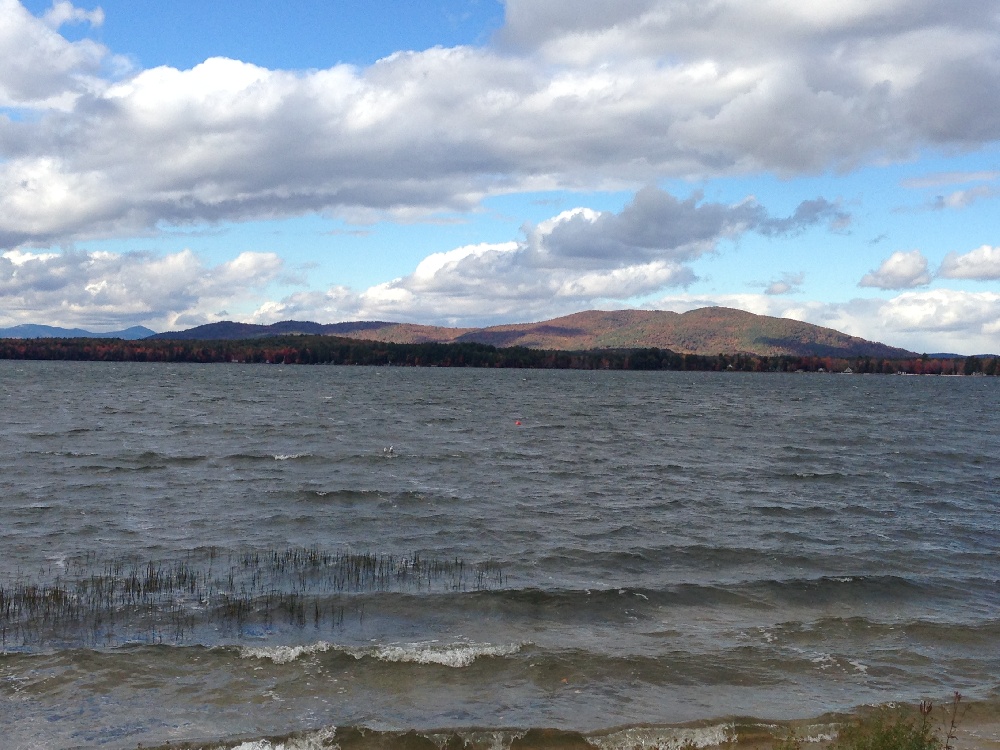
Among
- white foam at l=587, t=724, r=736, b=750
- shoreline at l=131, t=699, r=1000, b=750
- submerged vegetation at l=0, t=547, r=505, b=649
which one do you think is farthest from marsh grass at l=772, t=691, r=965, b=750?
submerged vegetation at l=0, t=547, r=505, b=649

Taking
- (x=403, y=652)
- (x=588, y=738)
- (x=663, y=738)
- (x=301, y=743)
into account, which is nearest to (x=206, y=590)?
(x=403, y=652)

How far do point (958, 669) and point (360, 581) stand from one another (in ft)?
49.2

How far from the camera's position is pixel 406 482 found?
40.9 m

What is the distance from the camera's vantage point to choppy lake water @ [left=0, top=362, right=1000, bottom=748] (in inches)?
632

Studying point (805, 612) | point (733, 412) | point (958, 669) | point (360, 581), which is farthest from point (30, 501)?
point (733, 412)

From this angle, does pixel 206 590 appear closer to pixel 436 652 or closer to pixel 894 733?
pixel 436 652

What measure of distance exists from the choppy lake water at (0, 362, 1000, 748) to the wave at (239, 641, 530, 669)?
65 mm

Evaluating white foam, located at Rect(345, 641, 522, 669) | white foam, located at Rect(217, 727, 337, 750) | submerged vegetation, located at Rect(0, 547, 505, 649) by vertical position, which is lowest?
white foam, located at Rect(217, 727, 337, 750)

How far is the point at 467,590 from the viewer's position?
22812 millimetres

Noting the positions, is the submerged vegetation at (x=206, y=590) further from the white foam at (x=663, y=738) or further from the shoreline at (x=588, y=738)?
the white foam at (x=663, y=738)

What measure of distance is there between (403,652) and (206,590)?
22.9ft

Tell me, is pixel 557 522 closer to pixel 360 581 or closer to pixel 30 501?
pixel 360 581

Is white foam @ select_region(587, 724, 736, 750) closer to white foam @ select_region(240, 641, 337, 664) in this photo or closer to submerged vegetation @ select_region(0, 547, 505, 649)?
white foam @ select_region(240, 641, 337, 664)

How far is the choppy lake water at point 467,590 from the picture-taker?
16047mm
